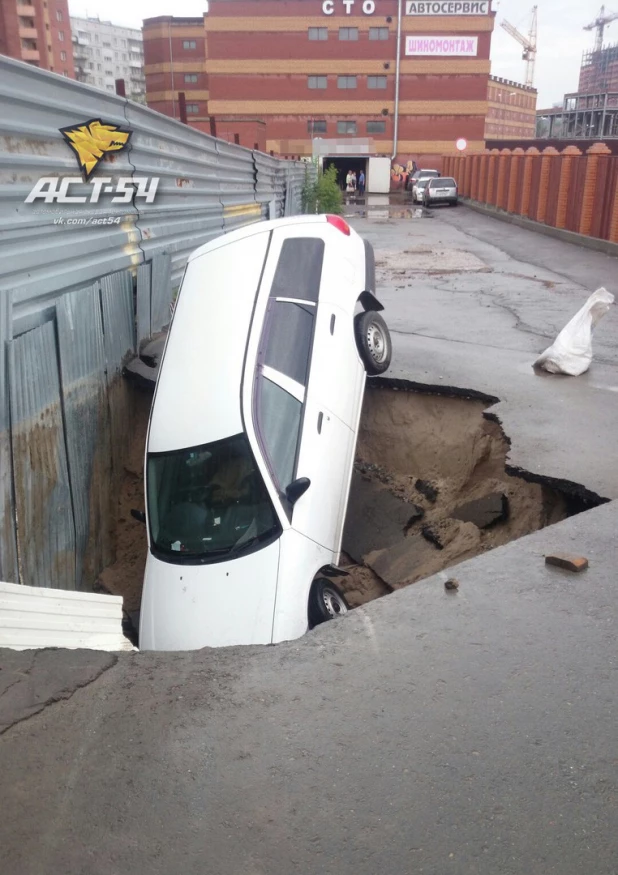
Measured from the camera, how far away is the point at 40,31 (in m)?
72.2

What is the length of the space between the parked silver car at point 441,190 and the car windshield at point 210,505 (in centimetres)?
3739

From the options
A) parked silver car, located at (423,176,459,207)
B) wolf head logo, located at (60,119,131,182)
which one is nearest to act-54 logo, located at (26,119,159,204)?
wolf head logo, located at (60,119,131,182)

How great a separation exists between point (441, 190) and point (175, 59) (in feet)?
168

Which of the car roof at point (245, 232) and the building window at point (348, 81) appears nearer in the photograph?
the car roof at point (245, 232)

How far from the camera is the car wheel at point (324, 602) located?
14.2 feet

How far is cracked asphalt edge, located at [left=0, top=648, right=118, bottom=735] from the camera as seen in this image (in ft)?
9.02

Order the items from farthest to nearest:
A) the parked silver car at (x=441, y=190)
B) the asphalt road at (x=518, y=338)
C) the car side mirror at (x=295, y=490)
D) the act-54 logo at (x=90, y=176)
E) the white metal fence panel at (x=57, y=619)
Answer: the parked silver car at (x=441, y=190)
the asphalt road at (x=518, y=338)
the act-54 logo at (x=90, y=176)
the car side mirror at (x=295, y=490)
the white metal fence panel at (x=57, y=619)

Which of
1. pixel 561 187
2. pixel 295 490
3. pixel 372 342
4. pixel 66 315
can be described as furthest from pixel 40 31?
pixel 295 490

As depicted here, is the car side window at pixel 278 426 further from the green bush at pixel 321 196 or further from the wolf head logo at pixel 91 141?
the green bush at pixel 321 196

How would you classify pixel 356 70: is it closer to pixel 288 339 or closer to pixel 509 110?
pixel 509 110

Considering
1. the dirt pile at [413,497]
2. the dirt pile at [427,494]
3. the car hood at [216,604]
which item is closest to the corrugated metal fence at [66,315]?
the dirt pile at [413,497]

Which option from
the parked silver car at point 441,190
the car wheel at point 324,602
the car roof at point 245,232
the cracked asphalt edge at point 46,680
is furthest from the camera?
the parked silver car at point 441,190

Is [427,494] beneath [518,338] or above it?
beneath

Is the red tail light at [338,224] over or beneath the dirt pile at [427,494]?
over
